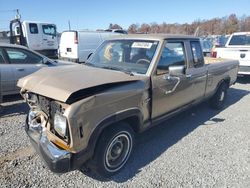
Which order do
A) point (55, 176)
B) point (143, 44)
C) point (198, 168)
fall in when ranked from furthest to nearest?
1. point (143, 44)
2. point (198, 168)
3. point (55, 176)

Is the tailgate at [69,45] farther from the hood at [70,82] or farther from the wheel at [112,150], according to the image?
the wheel at [112,150]

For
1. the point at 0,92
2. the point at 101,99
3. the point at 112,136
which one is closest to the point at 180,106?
the point at 112,136

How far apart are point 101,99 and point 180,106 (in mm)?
2168

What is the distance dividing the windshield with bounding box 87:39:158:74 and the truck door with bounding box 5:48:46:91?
2.63m

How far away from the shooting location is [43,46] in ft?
60.6

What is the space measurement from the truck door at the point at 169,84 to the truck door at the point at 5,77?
3960 mm

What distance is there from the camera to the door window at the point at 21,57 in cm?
602

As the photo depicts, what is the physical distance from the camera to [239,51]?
352 inches

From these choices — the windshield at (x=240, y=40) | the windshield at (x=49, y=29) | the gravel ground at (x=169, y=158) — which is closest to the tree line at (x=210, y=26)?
the windshield at (x=49, y=29)

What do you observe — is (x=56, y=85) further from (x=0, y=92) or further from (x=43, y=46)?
(x=43, y=46)

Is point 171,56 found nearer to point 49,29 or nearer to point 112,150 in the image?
point 112,150

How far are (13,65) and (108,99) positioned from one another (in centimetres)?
414

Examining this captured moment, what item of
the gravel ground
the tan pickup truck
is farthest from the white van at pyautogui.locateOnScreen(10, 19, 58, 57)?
the tan pickup truck

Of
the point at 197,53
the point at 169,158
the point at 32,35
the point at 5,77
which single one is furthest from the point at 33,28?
the point at 169,158
